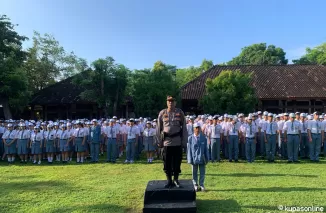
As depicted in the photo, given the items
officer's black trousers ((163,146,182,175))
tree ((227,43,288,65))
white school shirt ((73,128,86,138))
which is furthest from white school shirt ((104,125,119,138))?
tree ((227,43,288,65))

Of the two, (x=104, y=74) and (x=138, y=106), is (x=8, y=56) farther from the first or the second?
(x=138, y=106)

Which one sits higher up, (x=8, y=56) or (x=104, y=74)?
(x=8, y=56)

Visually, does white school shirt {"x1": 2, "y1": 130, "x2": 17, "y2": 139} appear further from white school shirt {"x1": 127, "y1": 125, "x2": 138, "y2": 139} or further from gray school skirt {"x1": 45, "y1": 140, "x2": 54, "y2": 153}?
white school shirt {"x1": 127, "y1": 125, "x2": 138, "y2": 139}

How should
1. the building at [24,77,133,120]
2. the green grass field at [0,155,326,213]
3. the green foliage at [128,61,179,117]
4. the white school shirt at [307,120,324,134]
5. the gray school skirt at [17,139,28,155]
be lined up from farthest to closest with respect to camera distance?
the building at [24,77,133,120] → the green foliage at [128,61,179,117] → the gray school skirt at [17,139,28,155] → the white school shirt at [307,120,324,134] → the green grass field at [0,155,326,213]

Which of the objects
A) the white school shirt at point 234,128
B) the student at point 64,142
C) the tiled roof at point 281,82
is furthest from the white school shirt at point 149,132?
the tiled roof at point 281,82

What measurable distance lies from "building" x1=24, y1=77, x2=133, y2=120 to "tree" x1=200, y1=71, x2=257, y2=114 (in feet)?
29.6

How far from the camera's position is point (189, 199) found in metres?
6.17

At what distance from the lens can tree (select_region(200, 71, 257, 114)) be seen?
66.8 ft

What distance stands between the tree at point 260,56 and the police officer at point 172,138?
1778 inches

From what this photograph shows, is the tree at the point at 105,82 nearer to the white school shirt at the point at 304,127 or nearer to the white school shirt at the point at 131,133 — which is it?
the white school shirt at the point at 131,133

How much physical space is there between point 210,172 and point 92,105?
19395 millimetres

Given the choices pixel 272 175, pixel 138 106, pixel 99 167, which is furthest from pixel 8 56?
A: pixel 272 175

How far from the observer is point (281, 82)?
2855 cm

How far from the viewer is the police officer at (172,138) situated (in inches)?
261
